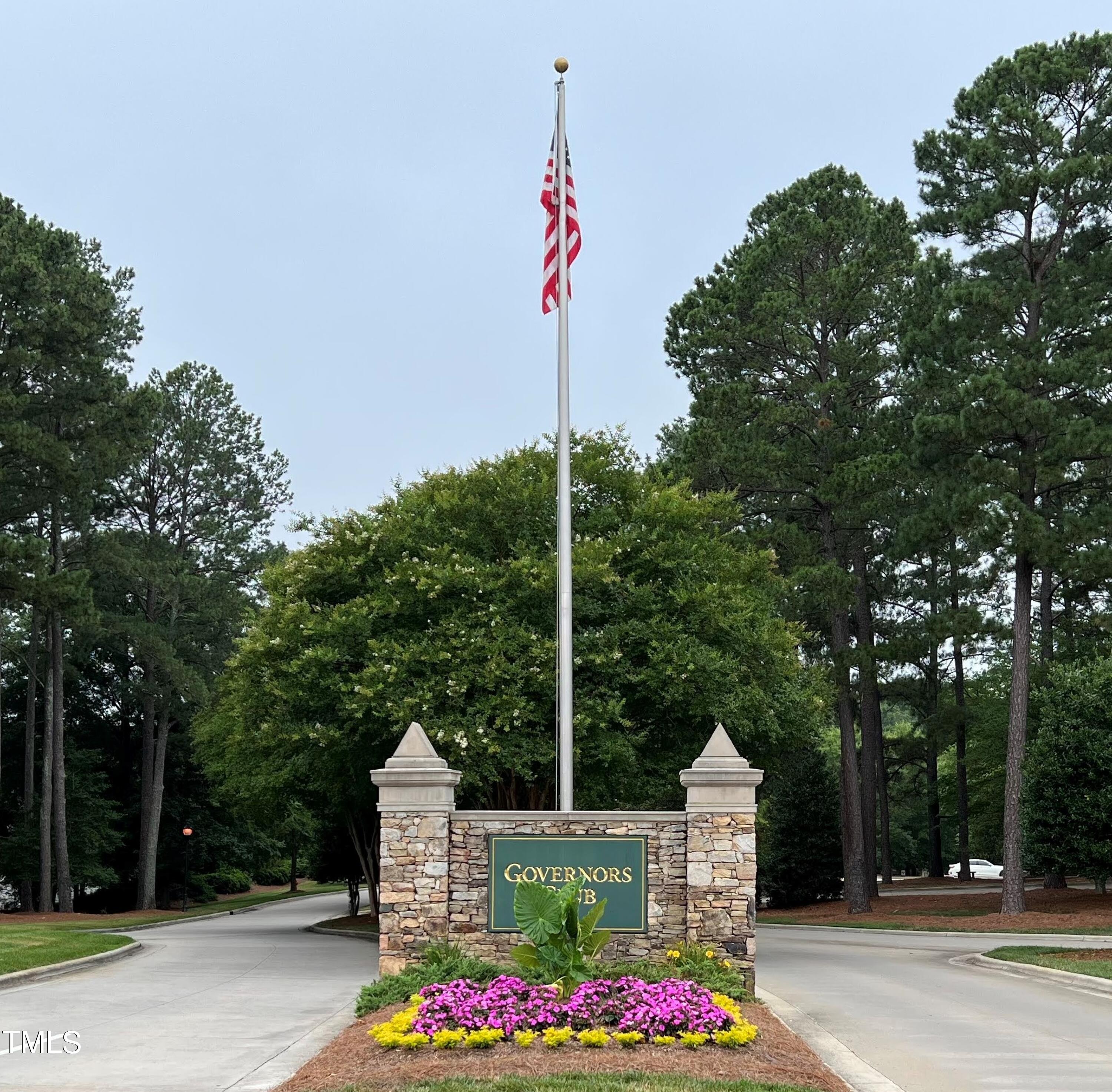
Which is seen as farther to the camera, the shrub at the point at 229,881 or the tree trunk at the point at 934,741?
the shrub at the point at 229,881

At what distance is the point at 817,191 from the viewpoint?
122ft

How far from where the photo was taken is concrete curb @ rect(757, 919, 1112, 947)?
89.0 ft

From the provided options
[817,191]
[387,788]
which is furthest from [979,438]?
[387,788]

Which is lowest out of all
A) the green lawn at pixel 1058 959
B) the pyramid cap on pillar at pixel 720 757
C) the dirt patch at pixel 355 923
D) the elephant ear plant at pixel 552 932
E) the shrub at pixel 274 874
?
the shrub at pixel 274 874

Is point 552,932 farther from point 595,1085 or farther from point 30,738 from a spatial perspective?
point 30,738

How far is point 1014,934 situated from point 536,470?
14.9 meters

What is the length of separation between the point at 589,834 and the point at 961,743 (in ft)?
127

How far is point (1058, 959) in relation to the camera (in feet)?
72.4

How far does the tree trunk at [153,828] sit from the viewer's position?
50.8 meters

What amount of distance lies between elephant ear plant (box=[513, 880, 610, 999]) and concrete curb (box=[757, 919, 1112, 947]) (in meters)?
17.1

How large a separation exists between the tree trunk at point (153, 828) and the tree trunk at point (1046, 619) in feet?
107

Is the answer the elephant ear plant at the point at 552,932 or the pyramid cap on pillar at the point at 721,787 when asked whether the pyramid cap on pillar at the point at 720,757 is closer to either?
the pyramid cap on pillar at the point at 721,787

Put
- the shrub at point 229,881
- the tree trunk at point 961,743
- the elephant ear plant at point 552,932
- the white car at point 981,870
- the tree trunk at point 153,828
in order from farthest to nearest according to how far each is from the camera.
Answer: the white car at point 981,870 < the shrub at point 229,881 < the tree trunk at point 153,828 < the tree trunk at point 961,743 < the elephant ear plant at point 552,932

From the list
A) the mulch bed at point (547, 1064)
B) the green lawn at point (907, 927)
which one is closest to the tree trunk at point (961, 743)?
the green lawn at point (907, 927)
